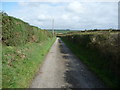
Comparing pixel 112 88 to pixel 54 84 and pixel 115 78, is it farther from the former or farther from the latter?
pixel 54 84

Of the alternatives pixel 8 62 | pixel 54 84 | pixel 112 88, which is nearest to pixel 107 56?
pixel 112 88

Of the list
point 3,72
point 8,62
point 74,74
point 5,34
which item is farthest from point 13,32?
point 74,74

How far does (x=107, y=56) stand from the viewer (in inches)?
376

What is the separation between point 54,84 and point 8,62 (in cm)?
316

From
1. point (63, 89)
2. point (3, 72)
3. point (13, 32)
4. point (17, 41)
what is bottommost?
point (63, 89)

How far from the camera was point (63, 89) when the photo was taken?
6.09 metres

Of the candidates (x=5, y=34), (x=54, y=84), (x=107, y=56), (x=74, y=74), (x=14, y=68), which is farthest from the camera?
(x=5, y=34)

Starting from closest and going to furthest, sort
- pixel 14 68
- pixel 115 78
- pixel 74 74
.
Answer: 1. pixel 115 78
2. pixel 14 68
3. pixel 74 74

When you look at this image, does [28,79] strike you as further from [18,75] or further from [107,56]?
[107,56]

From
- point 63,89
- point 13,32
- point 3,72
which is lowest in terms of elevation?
point 63,89

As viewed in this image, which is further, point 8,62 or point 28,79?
point 8,62

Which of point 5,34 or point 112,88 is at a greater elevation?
point 5,34

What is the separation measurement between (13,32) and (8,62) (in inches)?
195

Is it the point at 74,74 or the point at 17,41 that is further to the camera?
the point at 17,41
